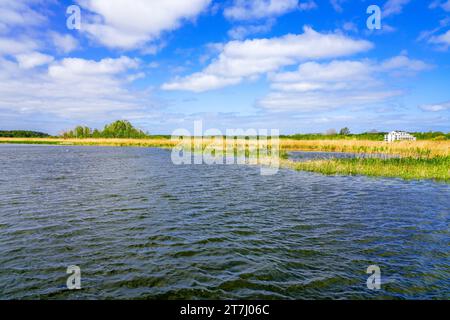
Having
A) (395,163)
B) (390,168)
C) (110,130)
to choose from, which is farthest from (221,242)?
(110,130)

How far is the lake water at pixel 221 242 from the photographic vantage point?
24.3 ft

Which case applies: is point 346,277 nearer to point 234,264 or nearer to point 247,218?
point 234,264

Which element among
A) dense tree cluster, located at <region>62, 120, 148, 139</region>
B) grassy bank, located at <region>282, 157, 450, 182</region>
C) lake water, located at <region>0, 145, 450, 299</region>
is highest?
dense tree cluster, located at <region>62, 120, 148, 139</region>

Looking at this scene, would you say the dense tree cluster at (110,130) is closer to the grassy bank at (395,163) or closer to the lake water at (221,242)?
the grassy bank at (395,163)

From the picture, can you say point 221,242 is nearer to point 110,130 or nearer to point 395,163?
point 395,163

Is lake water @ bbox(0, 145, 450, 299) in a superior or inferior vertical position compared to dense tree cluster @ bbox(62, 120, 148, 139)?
inferior

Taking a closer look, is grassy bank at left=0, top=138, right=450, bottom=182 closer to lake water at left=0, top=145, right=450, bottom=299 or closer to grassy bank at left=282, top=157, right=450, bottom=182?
grassy bank at left=282, top=157, right=450, bottom=182

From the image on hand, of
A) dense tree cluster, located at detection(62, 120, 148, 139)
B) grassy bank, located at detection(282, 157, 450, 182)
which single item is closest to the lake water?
grassy bank, located at detection(282, 157, 450, 182)

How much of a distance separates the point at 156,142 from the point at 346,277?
70.3 metres

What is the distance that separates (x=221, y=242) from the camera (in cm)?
1038

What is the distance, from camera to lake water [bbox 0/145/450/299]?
740 centimetres

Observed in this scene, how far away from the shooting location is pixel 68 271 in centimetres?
797

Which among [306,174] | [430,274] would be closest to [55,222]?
[430,274]

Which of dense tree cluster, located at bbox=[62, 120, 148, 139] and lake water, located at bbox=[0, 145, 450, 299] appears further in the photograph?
dense tree cluster, located at bbox=[62, 120, 148, 139]
